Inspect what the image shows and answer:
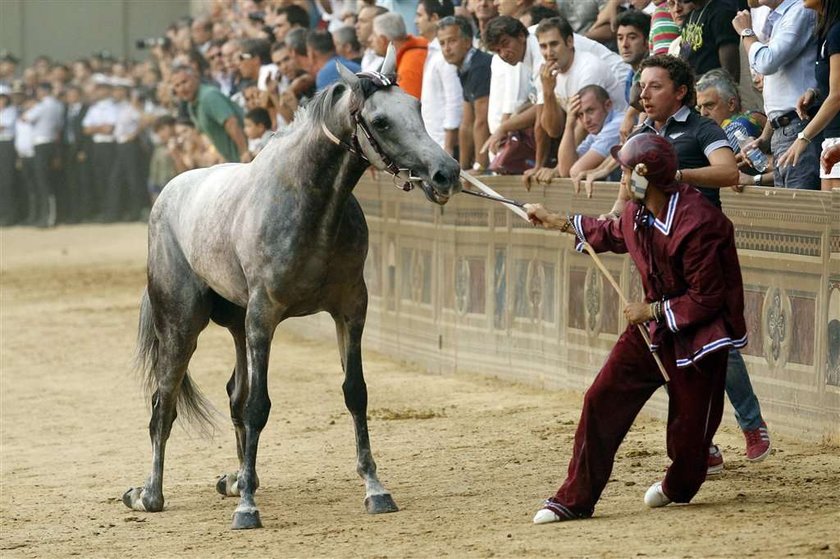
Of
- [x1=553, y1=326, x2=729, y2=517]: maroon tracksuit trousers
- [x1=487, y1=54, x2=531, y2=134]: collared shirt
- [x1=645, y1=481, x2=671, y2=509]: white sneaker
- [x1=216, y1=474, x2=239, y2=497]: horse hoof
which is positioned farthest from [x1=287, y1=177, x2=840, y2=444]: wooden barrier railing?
[x1=216, y1=474, x2=239, y2=497]: horse hoof

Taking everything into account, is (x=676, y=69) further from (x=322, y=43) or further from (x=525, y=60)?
(x=322, y=43)

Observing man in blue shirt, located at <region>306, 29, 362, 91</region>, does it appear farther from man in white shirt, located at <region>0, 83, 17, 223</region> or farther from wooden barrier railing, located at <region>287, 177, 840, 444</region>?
man in white shirt, located at <region>0, 83, 17, 223</region>

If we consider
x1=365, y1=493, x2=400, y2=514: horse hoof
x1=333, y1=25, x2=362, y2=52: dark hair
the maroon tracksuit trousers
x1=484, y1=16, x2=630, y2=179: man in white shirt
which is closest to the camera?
the maroon tracksuit trousers

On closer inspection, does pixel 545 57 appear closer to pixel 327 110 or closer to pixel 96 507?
pixel 327 110

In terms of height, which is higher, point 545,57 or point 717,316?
point 545,57

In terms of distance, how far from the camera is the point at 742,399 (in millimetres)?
8609

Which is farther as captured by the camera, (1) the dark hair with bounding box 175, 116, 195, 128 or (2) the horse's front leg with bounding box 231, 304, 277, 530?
(1) the dark hair with bounding box 175, 116, 195, 128

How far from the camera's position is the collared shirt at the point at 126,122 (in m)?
32.9

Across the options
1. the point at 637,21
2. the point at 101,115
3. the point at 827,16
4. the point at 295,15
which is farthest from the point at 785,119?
the point at 101,115

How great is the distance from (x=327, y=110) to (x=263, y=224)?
0.69 meters

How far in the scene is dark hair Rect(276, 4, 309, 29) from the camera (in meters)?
18.6

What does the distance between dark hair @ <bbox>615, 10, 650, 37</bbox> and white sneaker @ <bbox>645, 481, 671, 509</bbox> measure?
4671mm

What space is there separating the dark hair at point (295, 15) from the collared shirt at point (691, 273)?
11.7m

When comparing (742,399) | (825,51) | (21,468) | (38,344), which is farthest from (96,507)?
(38,344)
